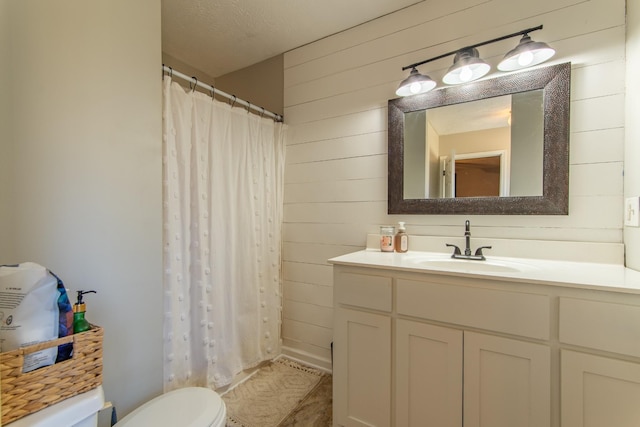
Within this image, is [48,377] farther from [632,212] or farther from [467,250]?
[632,212]

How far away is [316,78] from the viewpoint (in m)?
2.13

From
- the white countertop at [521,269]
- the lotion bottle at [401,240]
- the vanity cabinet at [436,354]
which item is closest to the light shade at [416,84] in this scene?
the lotion bottle at [401,240]

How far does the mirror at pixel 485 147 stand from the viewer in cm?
138

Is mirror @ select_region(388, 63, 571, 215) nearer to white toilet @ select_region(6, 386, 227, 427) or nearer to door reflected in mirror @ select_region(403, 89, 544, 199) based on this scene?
door reflected in mirror @ select_region(403, 89, 544, 199)

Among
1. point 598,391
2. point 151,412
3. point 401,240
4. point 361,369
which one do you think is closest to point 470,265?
point 401,240

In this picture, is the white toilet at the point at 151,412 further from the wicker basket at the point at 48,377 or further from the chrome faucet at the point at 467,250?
the chrome faucet at the point at 467,250

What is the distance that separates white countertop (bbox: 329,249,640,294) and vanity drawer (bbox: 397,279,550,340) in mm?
63

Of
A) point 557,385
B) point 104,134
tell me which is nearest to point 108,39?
point 104,134

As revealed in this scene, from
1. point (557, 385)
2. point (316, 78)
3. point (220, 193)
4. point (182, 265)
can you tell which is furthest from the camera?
point (316, 78)

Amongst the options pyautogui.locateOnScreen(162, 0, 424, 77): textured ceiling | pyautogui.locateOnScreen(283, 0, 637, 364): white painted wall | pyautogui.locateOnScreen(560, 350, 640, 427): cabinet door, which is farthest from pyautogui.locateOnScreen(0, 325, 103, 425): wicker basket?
pyautogui.locateOnScreen(162, 0, 424, 77): textured ceiling

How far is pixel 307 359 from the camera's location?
2.15 m

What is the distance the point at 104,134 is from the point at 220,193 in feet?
2.30

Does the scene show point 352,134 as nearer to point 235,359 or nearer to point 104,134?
point 104,134

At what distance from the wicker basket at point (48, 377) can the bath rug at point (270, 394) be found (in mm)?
1031
